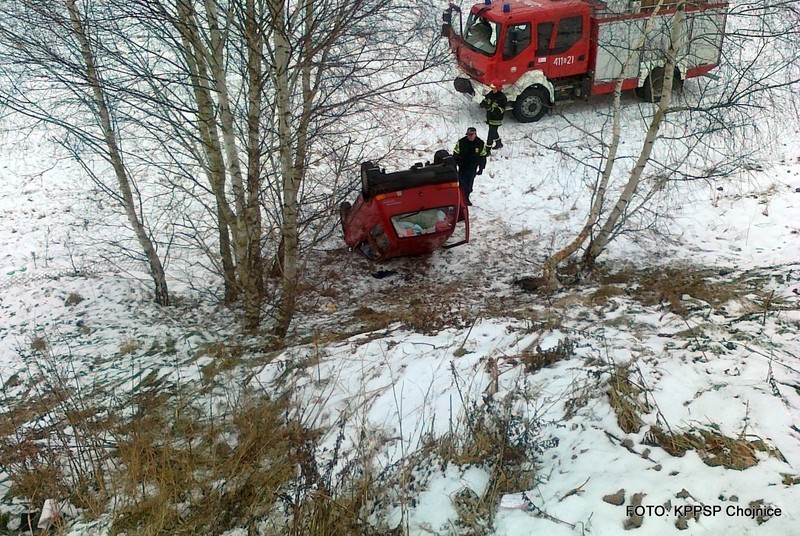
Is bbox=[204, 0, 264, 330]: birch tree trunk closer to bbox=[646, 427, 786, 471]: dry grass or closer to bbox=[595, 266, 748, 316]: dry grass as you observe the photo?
bbox=[595, 266, 748, 316]: dry grass

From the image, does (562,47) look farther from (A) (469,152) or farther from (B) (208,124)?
(B) (208,124)

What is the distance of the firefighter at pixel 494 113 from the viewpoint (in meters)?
10.6

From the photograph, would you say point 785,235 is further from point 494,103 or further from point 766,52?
point 494,103

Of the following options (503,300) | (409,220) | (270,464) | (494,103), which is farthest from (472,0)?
(270,464)

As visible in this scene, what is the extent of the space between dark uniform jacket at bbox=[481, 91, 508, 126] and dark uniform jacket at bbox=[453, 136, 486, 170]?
123 cm

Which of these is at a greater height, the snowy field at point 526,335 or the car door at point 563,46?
the car door at point 563,46

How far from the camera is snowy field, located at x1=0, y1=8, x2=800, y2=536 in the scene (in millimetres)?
3305

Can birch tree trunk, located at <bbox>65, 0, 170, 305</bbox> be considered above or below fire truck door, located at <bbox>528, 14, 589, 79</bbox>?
below

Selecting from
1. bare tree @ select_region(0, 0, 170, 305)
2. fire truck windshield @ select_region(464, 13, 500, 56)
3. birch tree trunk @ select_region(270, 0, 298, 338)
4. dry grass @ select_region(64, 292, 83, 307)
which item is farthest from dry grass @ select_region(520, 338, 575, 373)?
fire truck windshield @ select_region(464, 13, 500, 56)

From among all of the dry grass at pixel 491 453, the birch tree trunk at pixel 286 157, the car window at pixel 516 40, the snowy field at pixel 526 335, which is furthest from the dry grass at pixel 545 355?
the car window at pixel 516 40

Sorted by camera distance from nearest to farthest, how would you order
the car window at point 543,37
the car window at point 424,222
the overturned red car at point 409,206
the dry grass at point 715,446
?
1. the dry grass at point 715,446
2. the overturned red car at point 409,206
3. the car window at point 424,222
4. the car window at point 543,37

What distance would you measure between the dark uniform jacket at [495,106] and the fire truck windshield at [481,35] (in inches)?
37.3

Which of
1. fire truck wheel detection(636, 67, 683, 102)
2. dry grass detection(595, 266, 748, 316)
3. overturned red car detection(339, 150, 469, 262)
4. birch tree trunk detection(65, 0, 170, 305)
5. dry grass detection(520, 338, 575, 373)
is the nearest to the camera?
dry grass detection(520, 338, 575, 373)

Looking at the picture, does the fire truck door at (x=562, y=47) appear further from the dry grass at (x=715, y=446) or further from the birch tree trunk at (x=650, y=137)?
the dry grass at (x=715, y=446)
